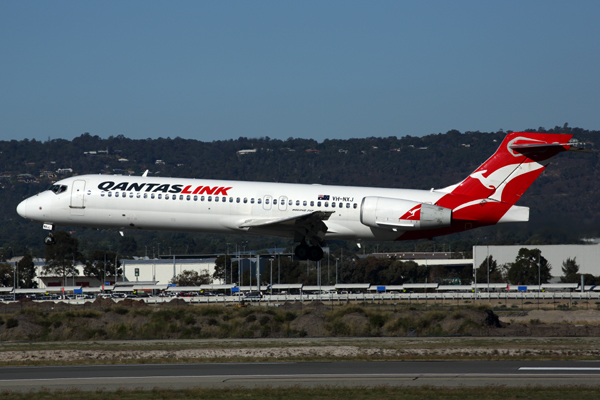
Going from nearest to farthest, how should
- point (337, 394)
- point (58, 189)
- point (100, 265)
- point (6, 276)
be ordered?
point (337, 394) → point (58, 189) → point (6, 276) → point (100, 265)

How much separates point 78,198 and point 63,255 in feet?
232

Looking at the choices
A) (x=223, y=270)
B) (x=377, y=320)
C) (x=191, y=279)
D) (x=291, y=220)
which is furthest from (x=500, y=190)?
(x=191, y=279)

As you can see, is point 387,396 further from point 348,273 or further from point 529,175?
point 348,273

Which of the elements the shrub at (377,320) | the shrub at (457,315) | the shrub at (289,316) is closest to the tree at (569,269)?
the shrub at (457,315)

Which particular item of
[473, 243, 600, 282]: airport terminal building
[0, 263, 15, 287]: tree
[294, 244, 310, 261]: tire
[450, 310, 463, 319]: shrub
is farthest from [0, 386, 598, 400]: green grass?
[0, 263, 15, 287]: tree

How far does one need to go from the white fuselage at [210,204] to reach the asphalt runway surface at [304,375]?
10.5 metres

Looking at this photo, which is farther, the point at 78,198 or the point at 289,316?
the point at 289,316

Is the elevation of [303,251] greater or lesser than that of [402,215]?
lesser

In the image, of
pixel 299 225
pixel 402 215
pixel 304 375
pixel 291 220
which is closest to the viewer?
pixel 304 375

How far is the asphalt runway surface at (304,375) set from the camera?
19.5 meters

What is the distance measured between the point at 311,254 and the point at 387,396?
17272 mm

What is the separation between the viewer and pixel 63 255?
101m

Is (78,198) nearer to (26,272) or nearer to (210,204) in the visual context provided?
(210,204)

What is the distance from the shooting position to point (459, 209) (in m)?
33.9
